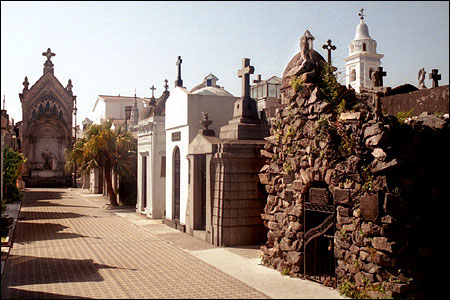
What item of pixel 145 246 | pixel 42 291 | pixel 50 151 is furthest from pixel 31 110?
pixel 42 291

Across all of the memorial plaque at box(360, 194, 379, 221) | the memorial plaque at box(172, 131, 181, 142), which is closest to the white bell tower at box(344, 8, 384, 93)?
the memorial plaque at box(172, 131, 181, 142)

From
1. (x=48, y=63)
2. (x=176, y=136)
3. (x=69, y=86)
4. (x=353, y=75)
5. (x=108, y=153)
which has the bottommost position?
(x=108, y=153)

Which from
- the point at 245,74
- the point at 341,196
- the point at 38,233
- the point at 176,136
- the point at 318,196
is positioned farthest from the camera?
the point at 176,136

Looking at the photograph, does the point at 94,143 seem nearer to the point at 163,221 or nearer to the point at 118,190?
the point at 118,190

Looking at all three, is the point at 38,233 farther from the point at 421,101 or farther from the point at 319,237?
the point at 421,101

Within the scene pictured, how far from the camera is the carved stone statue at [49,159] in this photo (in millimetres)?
41906

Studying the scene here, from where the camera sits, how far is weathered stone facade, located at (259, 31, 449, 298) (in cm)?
733

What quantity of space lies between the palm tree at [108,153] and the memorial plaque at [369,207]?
16.6m

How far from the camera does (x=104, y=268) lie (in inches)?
396

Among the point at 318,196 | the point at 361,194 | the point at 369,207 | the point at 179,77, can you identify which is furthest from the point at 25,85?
the point at 369,207

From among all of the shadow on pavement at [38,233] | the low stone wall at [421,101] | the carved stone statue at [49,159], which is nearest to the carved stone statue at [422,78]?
the low stone wall at [421,101]

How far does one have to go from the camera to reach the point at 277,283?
8633mm

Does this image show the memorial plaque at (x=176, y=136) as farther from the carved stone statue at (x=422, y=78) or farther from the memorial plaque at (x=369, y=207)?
the memorial plaque at (x=369, y=207)

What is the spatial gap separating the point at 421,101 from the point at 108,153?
1669 cm
